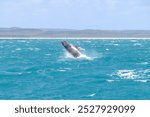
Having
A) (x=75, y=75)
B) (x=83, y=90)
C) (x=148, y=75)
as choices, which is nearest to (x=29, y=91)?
(x=83, y=90)

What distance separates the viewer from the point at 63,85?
144 ft

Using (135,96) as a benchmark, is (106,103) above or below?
above

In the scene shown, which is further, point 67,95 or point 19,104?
point 67,95

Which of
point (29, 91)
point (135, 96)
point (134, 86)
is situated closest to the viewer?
point (135, 96)

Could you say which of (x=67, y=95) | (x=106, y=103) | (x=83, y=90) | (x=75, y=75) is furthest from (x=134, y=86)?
(x=106, y=103)

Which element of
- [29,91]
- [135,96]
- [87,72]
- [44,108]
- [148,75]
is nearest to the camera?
[44,108]

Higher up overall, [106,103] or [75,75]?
[106,103]

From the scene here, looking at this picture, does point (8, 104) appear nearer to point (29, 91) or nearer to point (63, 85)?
point (29, 91)

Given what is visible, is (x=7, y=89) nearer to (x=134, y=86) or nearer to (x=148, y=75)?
(x=134, y=86)

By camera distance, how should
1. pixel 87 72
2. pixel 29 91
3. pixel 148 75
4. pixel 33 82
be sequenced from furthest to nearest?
pixel 87 72
pixel 148 75
pixel 33 82
pixel 29 91

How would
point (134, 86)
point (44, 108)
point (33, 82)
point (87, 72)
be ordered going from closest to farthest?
point (44, 108), point (134, 86), point (33, 82), point (87, 72)

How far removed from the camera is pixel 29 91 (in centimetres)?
3988

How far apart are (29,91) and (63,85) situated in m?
4.97

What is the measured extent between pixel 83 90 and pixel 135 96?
5.49 m
